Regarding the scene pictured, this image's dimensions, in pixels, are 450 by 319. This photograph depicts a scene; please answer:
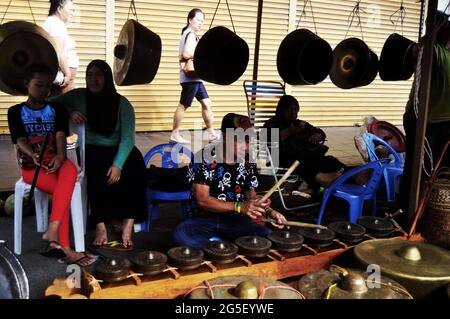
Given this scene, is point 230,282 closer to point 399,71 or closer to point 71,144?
point 71,144

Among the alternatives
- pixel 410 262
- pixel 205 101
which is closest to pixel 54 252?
pixel 410 262

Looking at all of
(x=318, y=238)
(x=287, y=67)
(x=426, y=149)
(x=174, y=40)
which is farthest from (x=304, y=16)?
(x=318, y=238)

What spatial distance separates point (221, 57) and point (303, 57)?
893 mm

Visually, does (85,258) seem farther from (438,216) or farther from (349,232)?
(438,216)

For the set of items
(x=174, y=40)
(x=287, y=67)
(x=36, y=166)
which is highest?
(x=174, y=40)

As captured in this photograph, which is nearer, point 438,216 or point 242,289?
point 242,289

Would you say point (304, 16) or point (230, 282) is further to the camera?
point (304, 16)

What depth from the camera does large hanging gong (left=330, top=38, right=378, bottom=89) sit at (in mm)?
4812

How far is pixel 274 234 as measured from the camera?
228cm

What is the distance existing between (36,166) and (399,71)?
3771 millimetres

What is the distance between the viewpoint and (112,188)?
A: 325cm

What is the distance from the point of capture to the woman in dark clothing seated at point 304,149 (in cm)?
→ 399
